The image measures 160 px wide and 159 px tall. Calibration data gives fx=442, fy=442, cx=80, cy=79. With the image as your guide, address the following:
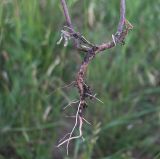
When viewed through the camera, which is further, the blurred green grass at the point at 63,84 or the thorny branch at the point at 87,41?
the blurred green grass at the point at 63,84

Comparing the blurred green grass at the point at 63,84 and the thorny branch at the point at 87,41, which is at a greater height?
the thorny branch at the point at 87,41

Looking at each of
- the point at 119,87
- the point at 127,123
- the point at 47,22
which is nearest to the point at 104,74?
the point at 119,87

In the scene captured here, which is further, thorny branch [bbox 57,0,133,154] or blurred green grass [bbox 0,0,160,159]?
blurred green grass [bbox 0,0,160,159]

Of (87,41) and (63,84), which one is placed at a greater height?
(87,41)

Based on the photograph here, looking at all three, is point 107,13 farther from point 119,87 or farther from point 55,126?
point 55,126

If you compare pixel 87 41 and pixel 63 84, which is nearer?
pixel 87 41

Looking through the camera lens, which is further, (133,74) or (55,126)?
(133,74)

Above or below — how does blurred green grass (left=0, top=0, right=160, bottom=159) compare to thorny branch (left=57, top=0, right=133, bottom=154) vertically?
below

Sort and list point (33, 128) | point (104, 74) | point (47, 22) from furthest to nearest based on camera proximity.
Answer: point (47, 22)
point (104, 74)
point (33, 128)
